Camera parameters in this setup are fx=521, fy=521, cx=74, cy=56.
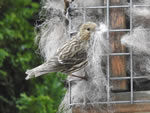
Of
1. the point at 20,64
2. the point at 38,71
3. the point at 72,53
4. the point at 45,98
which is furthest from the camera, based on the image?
the point at 20,64

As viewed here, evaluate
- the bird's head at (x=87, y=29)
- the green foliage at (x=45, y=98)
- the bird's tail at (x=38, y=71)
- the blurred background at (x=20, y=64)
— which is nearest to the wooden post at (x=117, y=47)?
the bird's head at (x=87, y=29)

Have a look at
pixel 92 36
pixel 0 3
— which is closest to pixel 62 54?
pixel 92 36

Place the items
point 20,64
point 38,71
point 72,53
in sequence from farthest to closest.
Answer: point 20,64, point 72,53, point 38,71

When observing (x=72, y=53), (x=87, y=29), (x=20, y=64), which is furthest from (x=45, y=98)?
(x=87, y=29)

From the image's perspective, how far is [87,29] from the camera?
3.91 m

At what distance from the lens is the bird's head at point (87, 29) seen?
388 centimetres

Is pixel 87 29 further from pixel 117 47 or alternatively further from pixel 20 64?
pixel 20 64

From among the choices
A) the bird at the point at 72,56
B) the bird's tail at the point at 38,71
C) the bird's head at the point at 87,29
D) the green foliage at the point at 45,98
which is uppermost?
the bird's head at the point at 87,29

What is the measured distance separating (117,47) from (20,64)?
5.98 ft

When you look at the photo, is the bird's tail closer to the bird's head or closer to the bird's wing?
the bird's wing

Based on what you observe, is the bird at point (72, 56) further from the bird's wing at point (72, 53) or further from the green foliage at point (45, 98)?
the green foliage at point (45, 98)

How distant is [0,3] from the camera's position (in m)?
5.55

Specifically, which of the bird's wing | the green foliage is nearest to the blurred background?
the green foliage

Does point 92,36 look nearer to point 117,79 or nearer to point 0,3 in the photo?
point 117,79
